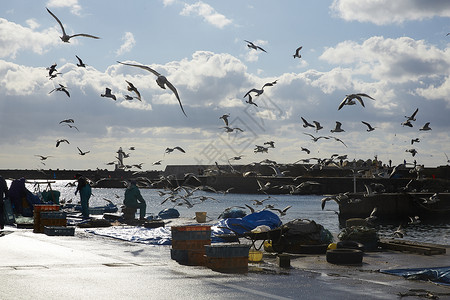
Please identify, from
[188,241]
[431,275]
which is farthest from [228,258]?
[431,275]

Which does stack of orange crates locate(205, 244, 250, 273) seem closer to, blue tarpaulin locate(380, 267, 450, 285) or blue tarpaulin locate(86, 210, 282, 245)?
blue tarpaulin locate(380, 267, 450, 285)

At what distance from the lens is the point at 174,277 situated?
45.0 ft

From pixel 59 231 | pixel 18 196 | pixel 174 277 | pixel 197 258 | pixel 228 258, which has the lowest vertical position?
pixel 174 277

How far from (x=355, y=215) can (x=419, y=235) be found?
1485cm

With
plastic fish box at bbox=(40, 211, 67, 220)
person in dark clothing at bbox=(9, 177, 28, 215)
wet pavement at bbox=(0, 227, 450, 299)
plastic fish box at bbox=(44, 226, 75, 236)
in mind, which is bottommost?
wet pavement at bbox=(0, 227, 450, 299)

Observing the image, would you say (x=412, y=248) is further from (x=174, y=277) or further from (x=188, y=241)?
(x=174, y=277)

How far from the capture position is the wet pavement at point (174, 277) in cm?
1182

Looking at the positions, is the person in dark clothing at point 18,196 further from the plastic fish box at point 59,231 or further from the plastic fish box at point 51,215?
the plastic fish box at point 59,231

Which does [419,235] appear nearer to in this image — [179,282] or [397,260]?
[397,260]

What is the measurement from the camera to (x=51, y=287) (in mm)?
12195

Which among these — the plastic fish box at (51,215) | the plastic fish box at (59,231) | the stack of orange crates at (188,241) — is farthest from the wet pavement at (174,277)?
the plastic fish box at (51,215)

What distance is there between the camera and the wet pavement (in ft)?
38.8

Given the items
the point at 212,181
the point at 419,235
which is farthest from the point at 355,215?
the point at 212,181

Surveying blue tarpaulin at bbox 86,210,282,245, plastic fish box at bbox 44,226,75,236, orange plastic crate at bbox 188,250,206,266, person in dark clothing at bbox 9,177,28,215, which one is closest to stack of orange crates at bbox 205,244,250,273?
orange plastic crate at bbox 188,250,206,266
